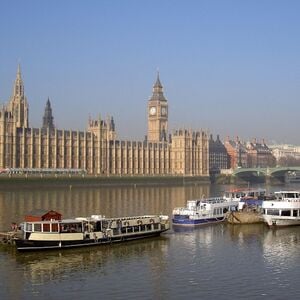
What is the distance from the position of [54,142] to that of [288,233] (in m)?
83.9

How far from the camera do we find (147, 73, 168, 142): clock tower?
17212 centimetres

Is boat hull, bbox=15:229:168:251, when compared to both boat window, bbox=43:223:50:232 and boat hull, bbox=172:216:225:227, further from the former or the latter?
boat hull, bbox=172:216:225:227

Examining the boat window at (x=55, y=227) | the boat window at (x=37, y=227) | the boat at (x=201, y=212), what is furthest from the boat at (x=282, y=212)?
the boat window at (x=37, y=227)

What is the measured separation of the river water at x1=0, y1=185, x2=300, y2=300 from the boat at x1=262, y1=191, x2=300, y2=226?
10.5 ft

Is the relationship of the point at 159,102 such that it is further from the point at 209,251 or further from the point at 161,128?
the point at 209,251

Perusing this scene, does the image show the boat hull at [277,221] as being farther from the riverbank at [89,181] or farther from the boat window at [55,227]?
the riverbank at [89,181]

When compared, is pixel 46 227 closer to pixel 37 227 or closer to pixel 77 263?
pixel 37 227

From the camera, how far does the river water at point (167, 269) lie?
2323 centimetres

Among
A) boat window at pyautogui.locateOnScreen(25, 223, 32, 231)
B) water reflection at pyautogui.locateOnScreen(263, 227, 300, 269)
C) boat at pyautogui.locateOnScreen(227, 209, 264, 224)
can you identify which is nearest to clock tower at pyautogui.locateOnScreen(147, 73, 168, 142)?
boat at pyautogui.locateOnScreen(227, 209, 264, 224)

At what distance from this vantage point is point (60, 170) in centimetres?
11200

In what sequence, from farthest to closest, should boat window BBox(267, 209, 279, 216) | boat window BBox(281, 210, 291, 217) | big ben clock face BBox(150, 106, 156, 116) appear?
big ben clock face BBox(150, 106, 156, 116) → boat window BBox(281, 210, 291, 217) → boat window BBox(267, 209, 279, 216)

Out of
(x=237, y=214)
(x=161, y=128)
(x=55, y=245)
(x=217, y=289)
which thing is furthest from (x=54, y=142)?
(x=217, y=289)

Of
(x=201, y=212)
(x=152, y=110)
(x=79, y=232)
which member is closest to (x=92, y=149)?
(x=152, y=110)

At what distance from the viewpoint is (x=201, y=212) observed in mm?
43500
